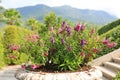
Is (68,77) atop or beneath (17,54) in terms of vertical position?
atop

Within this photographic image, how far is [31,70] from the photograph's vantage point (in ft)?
21.4

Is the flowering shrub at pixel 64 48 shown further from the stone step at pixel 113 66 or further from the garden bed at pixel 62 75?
the stone step at pixel 113 66

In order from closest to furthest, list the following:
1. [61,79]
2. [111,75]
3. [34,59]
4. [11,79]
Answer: [61,79], [34,59], [111,75], [11,79]

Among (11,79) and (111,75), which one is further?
(11,79)

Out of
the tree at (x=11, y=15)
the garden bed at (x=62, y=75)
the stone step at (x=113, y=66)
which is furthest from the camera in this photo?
the tree at (x=11, y=15)

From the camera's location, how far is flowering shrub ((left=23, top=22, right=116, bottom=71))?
21.8 ft

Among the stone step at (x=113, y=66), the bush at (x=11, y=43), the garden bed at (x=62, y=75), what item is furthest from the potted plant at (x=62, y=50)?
the bush at (x=11, y=43)

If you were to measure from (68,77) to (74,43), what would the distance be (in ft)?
3.72

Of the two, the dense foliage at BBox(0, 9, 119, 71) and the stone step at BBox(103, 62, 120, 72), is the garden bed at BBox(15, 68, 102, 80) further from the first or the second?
the stone step at BBox(103, 62, 120, 72)

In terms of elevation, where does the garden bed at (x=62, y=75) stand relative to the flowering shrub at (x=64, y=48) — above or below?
below

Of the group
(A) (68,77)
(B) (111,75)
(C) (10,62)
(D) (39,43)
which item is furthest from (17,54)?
(A) (68,77)

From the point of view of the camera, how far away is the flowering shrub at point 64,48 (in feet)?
21.8

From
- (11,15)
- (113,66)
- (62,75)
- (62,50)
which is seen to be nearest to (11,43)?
(113,66)

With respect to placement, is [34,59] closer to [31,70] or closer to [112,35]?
[31,70]
